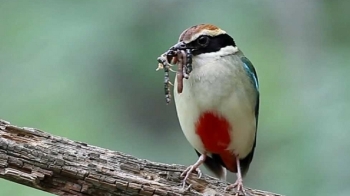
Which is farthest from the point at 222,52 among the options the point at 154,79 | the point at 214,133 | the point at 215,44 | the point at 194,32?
the point at 154,79

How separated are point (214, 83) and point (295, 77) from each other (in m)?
1.85

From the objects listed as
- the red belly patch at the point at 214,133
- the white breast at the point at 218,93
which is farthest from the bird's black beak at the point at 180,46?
the red belly patch at the point at 214,133

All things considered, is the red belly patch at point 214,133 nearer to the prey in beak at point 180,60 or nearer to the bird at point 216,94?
the bird at point 216,94

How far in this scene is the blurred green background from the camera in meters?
4.34

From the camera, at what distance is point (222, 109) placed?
11.1ft

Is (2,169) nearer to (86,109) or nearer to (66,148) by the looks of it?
(66,148)

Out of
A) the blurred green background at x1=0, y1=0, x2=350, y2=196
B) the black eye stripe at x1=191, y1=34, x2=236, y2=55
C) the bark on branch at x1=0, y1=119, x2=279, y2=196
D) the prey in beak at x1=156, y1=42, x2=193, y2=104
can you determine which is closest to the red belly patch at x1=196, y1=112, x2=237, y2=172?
the prey in beak at x1=156, y1=42, x2=193, y2=104

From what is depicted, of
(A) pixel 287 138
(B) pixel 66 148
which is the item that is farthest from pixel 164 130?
(B) pixel 66 148

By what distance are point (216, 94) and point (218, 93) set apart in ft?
0.04

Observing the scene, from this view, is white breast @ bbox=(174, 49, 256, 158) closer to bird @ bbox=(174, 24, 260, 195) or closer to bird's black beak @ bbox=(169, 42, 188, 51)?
bird @ bbox=(174, 24, 260, 195)

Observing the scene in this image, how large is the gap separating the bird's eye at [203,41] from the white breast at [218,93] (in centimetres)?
6

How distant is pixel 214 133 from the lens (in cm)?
351

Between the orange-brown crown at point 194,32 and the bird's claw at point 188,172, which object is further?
the orange-brown crown at point 194,32

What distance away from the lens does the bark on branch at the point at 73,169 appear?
2.82m
